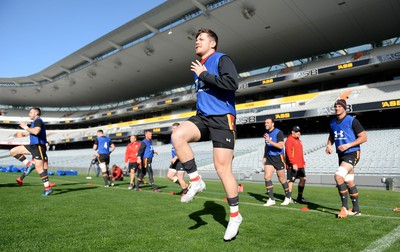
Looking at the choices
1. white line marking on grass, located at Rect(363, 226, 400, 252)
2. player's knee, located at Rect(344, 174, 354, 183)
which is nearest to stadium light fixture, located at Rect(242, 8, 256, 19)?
player's knee, located at Rect(344, 174, 354, 183)

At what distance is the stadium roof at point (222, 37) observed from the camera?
2275cm

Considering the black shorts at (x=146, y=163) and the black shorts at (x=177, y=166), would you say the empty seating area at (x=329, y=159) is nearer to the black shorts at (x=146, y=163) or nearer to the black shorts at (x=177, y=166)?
the black shorts at (x=146, y=163)

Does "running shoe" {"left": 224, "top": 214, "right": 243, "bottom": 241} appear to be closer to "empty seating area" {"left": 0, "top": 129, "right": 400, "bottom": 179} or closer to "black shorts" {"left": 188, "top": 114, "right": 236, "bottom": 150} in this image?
"black shorts" {"left": 188, "top": 114, "right": 236, "bottom": 150}

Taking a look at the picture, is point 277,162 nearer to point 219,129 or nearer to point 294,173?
point 294,173

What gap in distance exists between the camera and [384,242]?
2877mm

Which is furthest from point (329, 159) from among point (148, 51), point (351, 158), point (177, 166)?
point (148, 51)

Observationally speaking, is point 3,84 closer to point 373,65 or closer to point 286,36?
point 286,36

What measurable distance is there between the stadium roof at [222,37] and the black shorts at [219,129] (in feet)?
70.5

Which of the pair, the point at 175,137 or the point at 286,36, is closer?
the point at 175,137

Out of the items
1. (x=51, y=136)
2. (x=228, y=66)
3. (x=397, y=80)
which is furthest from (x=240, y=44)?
(x=51, y=136)

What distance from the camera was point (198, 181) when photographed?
10.1ft

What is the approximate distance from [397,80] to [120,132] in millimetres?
33488

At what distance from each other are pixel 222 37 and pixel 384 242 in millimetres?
26661

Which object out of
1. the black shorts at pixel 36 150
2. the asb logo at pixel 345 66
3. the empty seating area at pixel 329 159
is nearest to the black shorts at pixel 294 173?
the black shorts at pixel 36 150
